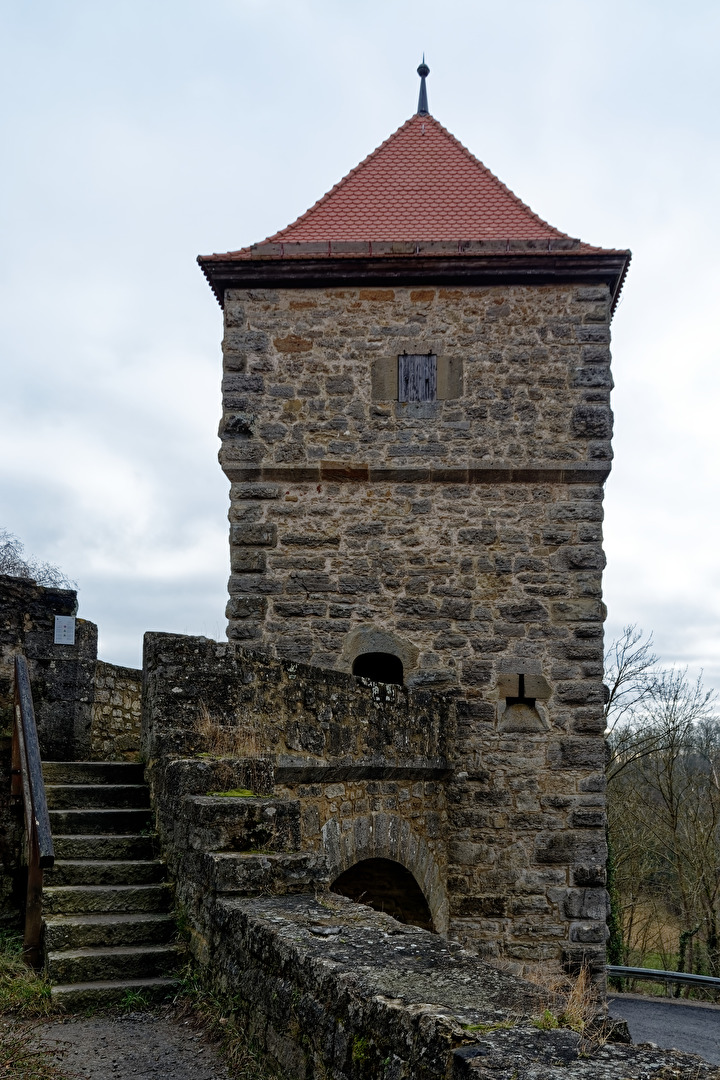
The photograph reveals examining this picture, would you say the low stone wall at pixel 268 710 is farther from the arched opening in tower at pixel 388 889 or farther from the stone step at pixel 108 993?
the stone step at pixel 108 993

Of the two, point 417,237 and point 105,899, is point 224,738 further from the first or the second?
point 417,237

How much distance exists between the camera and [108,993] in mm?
4367

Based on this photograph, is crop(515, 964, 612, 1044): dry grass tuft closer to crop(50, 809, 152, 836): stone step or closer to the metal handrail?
the metal handrail

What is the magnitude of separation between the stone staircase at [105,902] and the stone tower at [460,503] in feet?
11.2

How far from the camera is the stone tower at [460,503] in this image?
29.0ft

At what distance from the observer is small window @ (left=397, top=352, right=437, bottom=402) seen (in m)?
9.52

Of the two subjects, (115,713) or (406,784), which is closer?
(406,784)

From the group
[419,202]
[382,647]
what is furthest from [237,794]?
[419,202]

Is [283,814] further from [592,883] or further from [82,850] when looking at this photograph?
[592,883]

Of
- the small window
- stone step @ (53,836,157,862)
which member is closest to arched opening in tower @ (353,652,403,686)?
the small window

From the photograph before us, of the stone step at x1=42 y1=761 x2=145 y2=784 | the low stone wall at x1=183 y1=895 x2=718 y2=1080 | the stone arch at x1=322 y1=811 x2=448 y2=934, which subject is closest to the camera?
the low stone wall at x1=183 y1=895 x2=718 y2=1080

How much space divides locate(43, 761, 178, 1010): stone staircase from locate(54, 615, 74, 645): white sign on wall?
1574 mm

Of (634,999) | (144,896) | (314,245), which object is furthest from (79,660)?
(634,999)

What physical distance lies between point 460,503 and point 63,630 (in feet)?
12.6
